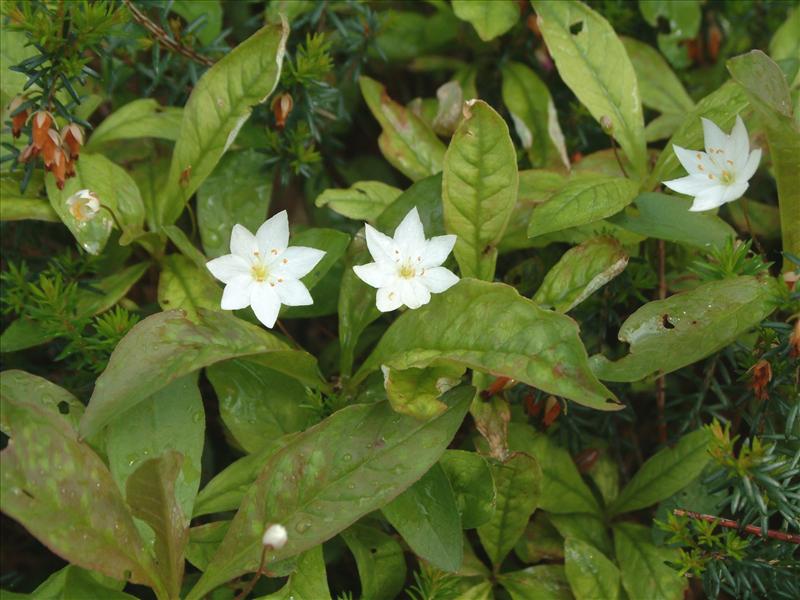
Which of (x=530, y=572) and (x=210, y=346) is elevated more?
(x=210, y=346)

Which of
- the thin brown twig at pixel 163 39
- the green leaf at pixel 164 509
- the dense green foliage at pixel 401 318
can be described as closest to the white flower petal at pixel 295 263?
the dense green foliage at pixel 401 318

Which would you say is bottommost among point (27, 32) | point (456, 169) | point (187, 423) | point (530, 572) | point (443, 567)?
point (530, 572)

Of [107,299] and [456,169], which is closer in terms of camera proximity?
[456,169]

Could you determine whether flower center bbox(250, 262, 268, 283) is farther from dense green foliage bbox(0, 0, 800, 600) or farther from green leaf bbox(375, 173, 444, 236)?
green leaf bbox(375, 173, 444, 236)

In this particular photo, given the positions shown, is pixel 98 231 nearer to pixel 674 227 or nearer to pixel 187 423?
pixel 187 423

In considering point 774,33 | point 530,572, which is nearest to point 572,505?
point 530,572

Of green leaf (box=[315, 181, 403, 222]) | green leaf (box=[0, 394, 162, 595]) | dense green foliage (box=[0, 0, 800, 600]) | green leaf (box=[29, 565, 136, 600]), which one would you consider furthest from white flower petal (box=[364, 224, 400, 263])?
green leaf (box=[29, 565, 136, 600])

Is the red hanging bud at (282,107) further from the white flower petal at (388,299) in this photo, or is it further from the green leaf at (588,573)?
the green leaf at (588,573)
